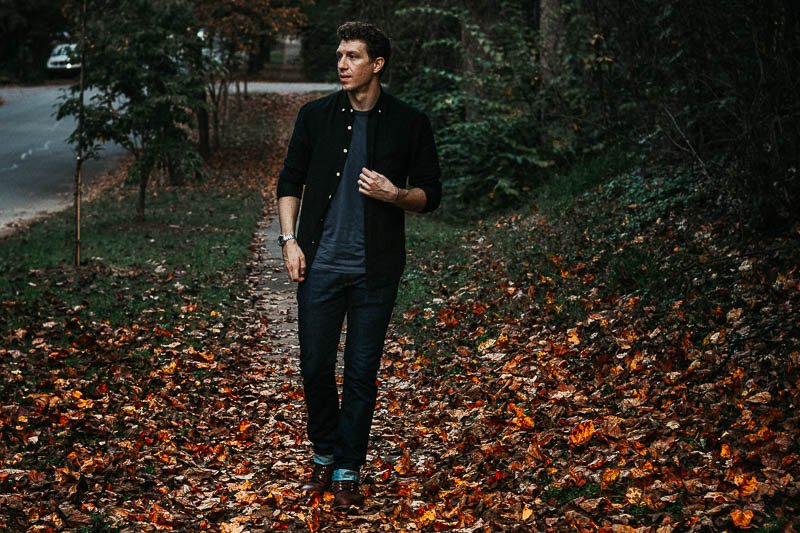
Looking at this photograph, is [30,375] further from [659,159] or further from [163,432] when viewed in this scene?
[659,159]

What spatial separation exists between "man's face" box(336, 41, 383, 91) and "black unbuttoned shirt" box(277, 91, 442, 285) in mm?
175

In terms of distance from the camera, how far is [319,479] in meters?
Result: 5.31

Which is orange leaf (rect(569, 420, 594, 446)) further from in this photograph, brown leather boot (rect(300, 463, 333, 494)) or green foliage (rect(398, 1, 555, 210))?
green foliage (rect(398, 1, 555, 210))

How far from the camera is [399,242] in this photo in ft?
16.8

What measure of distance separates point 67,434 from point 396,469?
2.24 m

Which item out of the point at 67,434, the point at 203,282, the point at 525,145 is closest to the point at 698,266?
the point at 67,434

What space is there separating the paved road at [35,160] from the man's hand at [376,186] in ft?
46.2

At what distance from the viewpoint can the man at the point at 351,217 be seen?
16.3ft

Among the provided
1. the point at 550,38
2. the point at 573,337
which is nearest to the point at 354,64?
the point at 573,337

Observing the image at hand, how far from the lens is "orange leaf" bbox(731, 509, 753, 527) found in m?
4.06

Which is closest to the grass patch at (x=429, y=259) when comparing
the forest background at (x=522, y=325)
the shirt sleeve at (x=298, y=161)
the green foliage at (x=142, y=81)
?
the forest background at (x=522, y=325)

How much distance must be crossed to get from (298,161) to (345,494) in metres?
1.90

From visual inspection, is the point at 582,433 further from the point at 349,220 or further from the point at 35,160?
the point at 35,160

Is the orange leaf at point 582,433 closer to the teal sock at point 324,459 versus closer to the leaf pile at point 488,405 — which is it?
the leaf pile at point 488,405
